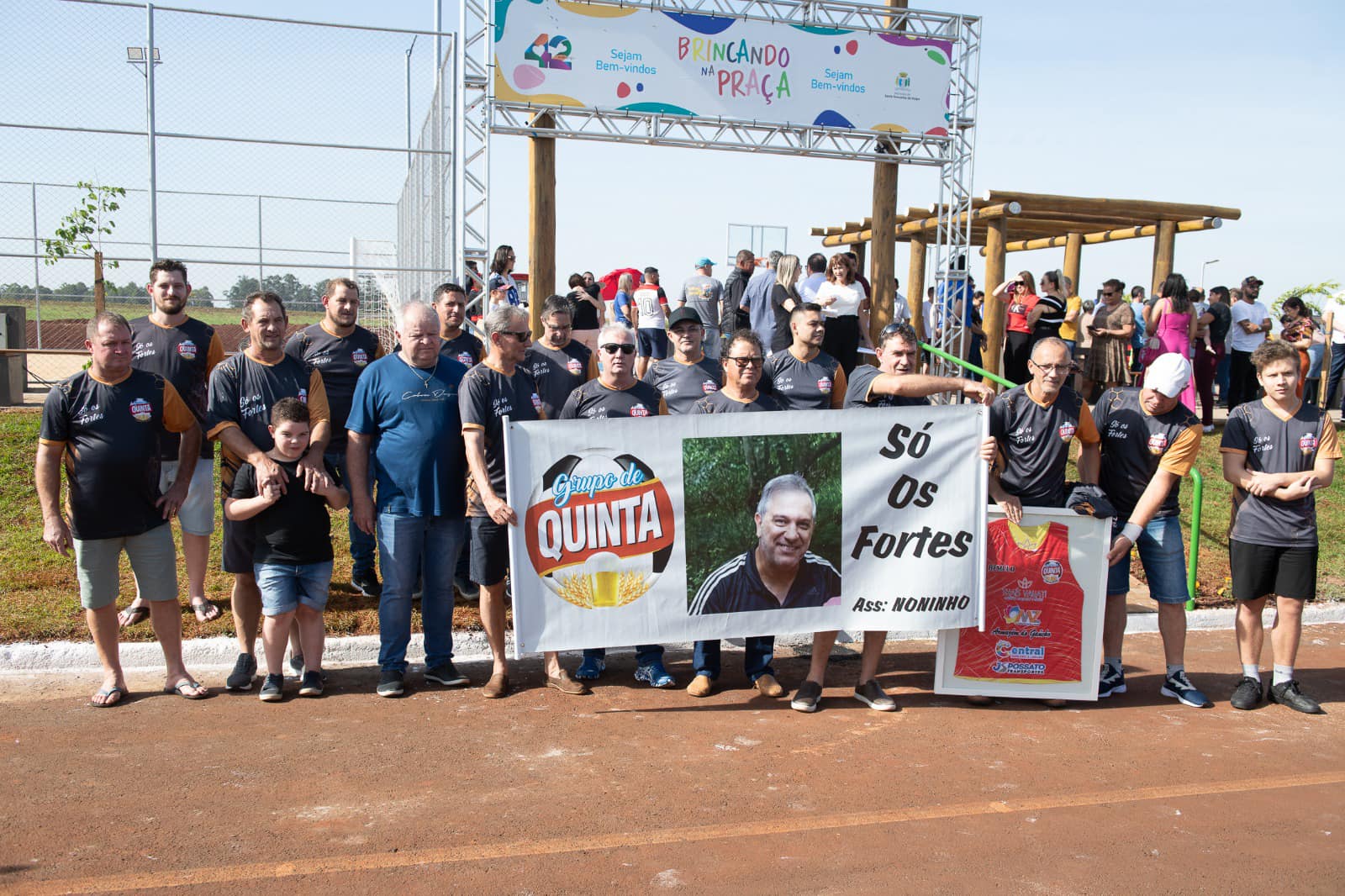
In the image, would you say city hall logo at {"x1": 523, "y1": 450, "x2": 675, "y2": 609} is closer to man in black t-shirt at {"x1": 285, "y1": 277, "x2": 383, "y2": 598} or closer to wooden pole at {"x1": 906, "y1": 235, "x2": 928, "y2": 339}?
man in black t-shirt at {"x1": 285, "y1": 277, "x2": 383, "y2": 598}

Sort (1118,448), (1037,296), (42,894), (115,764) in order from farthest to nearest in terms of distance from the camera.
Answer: (1037,296) < (1118,448) < (115,764) < (42,894)

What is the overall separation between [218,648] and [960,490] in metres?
4.57

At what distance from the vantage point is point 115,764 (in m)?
4.84

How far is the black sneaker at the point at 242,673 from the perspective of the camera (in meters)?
5.88

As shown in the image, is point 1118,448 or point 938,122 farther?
point 938,122

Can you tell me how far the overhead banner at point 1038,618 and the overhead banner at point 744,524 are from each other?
0.61 feet

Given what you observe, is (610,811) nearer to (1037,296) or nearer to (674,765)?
(674,765)

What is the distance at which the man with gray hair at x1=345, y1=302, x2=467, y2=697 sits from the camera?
583 cm

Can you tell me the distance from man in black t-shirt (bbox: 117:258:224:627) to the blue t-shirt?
125 centimetres

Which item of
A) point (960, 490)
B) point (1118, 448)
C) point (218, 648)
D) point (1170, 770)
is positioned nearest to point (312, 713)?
point (218, 648)

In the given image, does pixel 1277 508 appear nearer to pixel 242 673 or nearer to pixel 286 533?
pixel 286 533

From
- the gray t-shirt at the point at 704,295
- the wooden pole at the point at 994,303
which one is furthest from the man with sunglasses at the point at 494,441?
the wooden pole at the point at 994,303

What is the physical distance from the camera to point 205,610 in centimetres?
686

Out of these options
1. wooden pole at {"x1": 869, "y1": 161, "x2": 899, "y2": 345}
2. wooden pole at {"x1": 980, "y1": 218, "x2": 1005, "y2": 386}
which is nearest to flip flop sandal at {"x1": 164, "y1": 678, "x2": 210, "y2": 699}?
wooden pole at {"x1": 869, "y1": 161, "x2": 899, "y2": 345}
